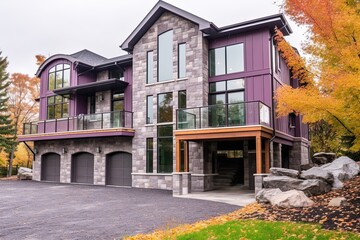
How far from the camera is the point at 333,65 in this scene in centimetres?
884

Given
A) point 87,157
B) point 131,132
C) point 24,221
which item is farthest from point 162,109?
point 24,221

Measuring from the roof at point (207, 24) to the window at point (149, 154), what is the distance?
5922 mm

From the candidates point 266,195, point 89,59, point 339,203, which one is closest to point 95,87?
point 89,59

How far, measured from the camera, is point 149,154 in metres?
18.6

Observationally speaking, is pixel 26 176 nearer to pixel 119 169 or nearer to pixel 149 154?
pixel 119 169

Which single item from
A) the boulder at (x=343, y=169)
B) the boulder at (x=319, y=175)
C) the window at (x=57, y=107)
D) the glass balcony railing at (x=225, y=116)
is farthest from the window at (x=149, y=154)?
the boulder at (x=343, y=169)

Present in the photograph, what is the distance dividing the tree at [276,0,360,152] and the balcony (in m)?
11.3

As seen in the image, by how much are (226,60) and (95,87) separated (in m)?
8.79

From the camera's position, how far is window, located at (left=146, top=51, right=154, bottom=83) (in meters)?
19.0

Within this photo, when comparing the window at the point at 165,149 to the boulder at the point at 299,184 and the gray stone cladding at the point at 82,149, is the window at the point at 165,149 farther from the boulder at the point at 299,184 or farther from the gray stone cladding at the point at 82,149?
the boulder at the point at 299,184

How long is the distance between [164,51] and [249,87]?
555 cm

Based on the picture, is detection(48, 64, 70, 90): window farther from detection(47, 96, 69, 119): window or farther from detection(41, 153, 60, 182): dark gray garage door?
detection(41, 153, 60, 182): dark gray garage door

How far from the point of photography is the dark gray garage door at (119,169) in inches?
782

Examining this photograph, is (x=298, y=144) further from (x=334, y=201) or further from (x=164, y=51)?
(x=334, y=201)
